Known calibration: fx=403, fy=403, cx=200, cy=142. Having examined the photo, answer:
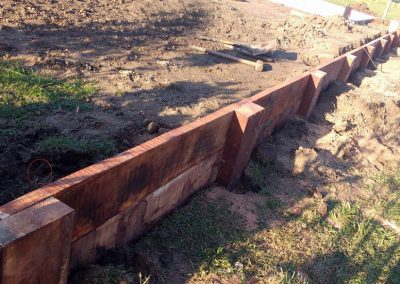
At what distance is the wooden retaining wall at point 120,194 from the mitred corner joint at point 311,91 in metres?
1.27

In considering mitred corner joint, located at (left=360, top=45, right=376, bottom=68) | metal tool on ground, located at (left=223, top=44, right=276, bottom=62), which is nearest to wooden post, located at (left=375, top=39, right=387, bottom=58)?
mitred corner joint, located at (left=360, top=45, right=376, bottom=68)

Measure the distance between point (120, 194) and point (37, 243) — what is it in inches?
42.2

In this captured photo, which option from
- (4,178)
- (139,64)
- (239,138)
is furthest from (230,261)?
(139,64)

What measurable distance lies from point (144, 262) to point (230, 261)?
36.9 inches

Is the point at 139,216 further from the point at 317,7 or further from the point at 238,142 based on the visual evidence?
the point at 317,7

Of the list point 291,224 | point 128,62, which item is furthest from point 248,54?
point 291,224

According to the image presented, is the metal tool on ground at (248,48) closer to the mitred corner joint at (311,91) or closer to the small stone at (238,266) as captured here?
the mitred corner joint at (311,91)

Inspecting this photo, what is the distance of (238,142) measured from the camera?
211 inches

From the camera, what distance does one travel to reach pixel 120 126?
5.92 m

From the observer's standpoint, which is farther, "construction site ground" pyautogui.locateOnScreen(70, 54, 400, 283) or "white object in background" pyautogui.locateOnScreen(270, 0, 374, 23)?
"white object in background" pyautogui.locateOnScreen(270, 0, 374, 23)

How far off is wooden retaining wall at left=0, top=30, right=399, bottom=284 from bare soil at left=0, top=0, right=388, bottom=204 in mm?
1130

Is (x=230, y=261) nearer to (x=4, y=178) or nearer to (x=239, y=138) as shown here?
(x=239, y=138)

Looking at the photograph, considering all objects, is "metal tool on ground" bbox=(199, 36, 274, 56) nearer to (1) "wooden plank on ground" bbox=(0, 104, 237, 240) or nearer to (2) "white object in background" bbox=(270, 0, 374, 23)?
(1) "wooden plank on ground" bbox=(0, 104, 237, 240)

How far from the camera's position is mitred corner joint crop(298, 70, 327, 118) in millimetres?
7895
